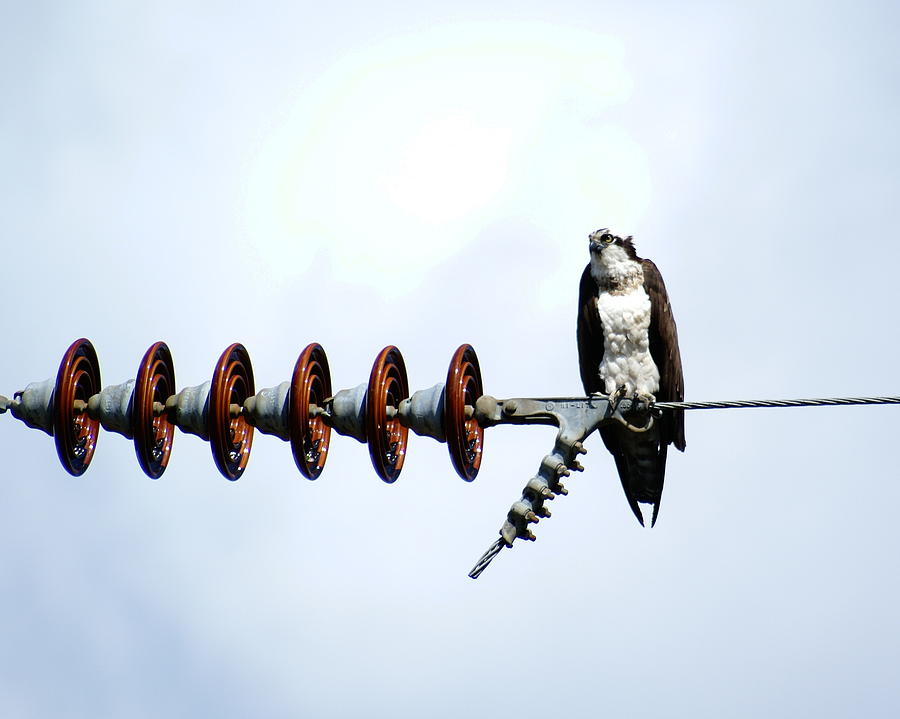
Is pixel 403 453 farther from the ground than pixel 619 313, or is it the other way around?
pixel 619 313

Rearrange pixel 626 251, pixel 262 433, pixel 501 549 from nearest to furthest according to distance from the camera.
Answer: pixel 501 549 < pixel 262 433 < pixel 626 251

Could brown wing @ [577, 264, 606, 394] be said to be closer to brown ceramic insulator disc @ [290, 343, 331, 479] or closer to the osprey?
the osprey

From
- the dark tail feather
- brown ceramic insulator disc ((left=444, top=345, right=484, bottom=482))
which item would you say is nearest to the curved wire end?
brown ceramic insulator disc ((left=444, top=345, right=484, bottom=482))

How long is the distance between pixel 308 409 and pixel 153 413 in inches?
39.8

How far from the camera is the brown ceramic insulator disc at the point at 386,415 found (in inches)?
381

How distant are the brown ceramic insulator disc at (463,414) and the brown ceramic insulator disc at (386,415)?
0.41 m

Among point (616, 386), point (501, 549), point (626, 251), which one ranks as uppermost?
point (626, 251)

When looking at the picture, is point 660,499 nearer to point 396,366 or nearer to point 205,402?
point 396,366

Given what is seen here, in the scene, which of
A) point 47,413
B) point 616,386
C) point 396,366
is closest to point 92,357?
point 47,413

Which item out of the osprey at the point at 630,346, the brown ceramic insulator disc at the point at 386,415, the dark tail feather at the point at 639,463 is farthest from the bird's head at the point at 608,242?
the brown ceramic insulator disc at the point at 386,415

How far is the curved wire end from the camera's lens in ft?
30.5

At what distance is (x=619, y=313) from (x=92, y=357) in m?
4.47

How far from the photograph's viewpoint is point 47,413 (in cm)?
999

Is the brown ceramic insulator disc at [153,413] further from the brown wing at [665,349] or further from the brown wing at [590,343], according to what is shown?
the brown wing at [665,349]
